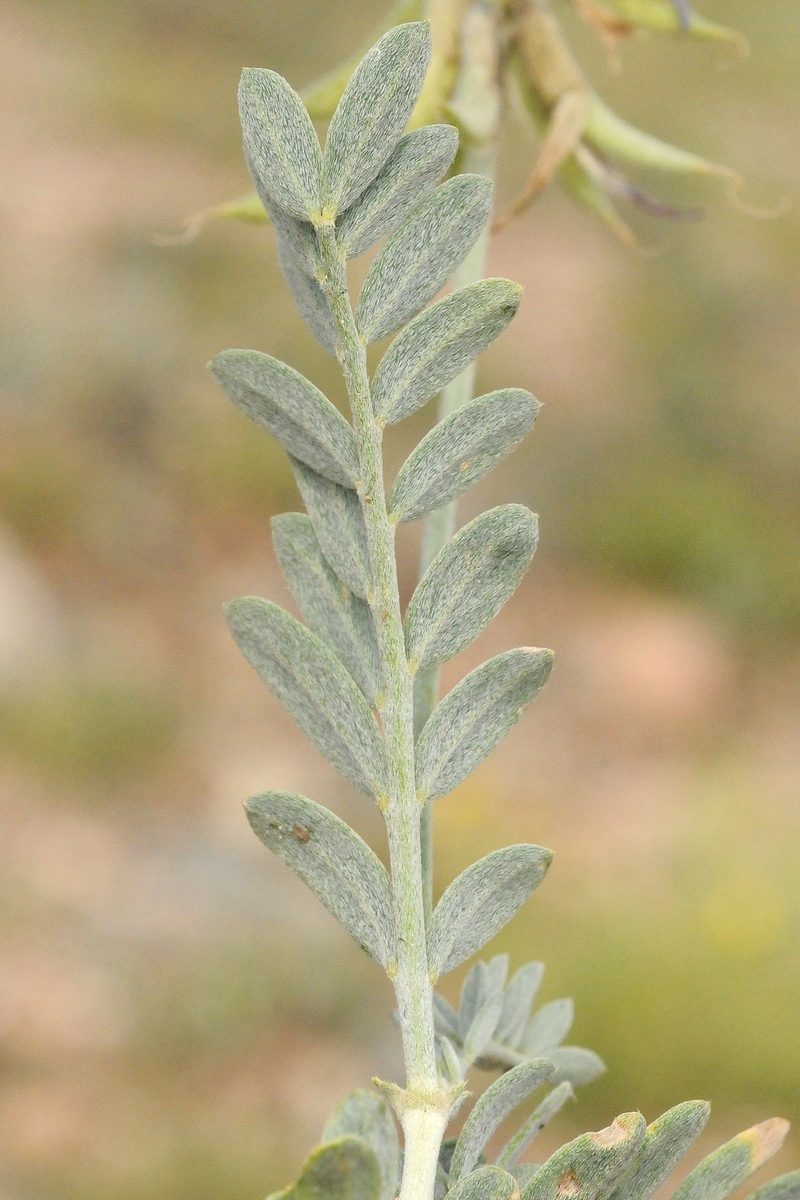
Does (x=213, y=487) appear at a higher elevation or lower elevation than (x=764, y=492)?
higher

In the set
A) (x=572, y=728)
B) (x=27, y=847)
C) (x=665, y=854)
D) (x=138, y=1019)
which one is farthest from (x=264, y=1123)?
(x=572, y=728)

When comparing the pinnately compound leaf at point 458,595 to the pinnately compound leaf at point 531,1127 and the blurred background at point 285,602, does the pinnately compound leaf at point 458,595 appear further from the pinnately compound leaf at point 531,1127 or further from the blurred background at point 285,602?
the blurred background at point 285,602

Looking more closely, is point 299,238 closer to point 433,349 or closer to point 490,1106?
point 433,349

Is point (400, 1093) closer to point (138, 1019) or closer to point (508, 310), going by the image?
point (508, 310)

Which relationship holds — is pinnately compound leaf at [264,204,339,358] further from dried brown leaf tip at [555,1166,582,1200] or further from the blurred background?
the blurred background

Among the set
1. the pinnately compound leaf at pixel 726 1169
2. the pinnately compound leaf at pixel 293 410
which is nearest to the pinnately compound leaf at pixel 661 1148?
the pinnately compound leaf at pixel 726 1169
